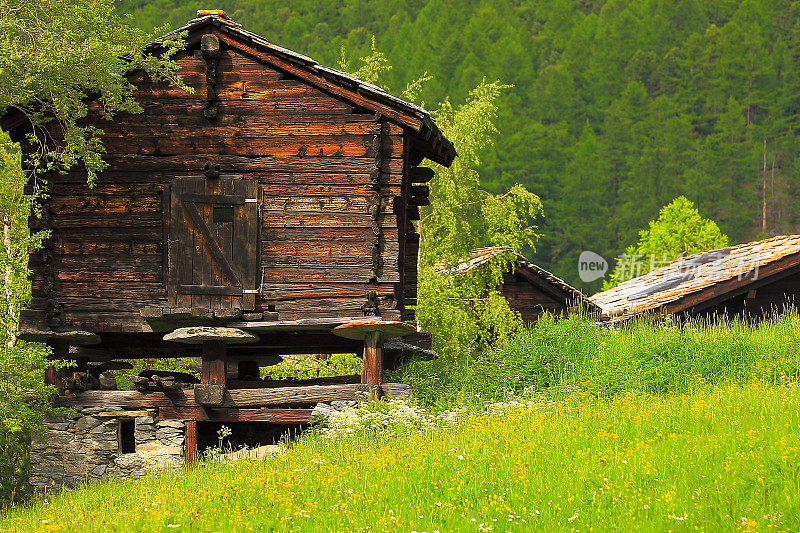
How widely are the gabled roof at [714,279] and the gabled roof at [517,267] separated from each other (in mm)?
1537

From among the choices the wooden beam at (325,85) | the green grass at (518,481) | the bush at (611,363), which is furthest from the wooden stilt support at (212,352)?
the wooden beam at (325,85)

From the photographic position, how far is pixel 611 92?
81.7 m

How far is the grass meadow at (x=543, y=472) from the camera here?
327 inches

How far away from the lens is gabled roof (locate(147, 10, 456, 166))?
48.7 ft

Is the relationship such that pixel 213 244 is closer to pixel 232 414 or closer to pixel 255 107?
pixel 255 107

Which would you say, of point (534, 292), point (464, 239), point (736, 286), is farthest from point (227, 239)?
point (534, 292)

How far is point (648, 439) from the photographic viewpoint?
34.5 feet

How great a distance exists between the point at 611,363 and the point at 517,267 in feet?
43.9

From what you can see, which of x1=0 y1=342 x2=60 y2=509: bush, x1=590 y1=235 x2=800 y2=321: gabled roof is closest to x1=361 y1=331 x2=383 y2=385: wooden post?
x1=0 y1=342 x2=60 y2=509: bush

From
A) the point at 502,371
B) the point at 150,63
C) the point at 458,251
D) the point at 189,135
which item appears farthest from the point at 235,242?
the point at 458,251

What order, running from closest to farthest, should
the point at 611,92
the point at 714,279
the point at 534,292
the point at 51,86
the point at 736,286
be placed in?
1. the point at 51,86
2. the point at 736,286
3. the point at 714,279
4. the point at 534,292
5. the point at 611,92

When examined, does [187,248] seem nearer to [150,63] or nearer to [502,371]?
[150,63]

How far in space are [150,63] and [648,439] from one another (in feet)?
31.1

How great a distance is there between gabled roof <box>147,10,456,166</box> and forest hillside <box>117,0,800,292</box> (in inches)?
1909
